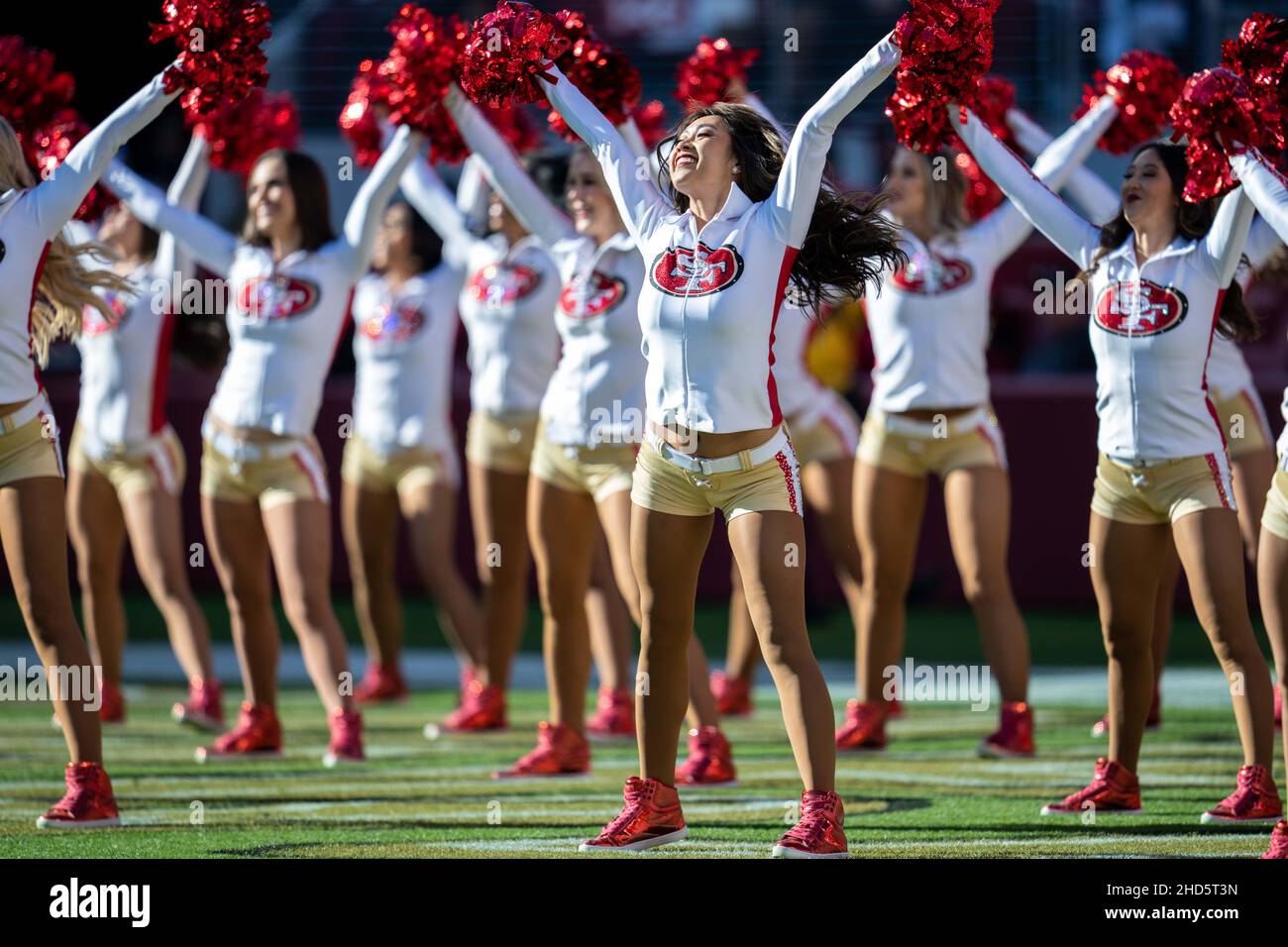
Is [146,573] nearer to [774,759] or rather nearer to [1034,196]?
[774,759]

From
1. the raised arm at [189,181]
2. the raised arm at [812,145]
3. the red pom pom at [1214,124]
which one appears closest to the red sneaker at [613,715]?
the raised arm at [189,181]

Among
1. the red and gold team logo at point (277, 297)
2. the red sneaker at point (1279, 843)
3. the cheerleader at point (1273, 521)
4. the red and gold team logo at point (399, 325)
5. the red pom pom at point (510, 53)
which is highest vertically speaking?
the red pom pom at point (510, 53)

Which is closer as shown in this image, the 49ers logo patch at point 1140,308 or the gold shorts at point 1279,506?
the gold shorts at point 1279,506

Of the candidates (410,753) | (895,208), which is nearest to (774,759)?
(410,753)

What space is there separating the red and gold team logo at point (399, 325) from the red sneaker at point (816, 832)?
141 inches

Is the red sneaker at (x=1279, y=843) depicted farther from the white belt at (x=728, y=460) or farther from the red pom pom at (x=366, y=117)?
the red pom pom at (x=366, y=117)

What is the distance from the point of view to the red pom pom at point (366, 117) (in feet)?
20.3

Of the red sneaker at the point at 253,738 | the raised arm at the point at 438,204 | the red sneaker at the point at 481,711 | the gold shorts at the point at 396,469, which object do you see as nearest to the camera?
the red sneaker at the point at 253,738

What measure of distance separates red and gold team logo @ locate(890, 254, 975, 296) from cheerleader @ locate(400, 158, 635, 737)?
4.23 feet

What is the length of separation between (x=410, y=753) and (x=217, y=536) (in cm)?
102

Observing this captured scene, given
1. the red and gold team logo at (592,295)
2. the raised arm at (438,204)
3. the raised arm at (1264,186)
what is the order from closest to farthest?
the raised arm at (1264,186)
the red and gold team logo at (592,295)
the raised arm at (438,204)

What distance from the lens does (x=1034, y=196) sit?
198 inches
